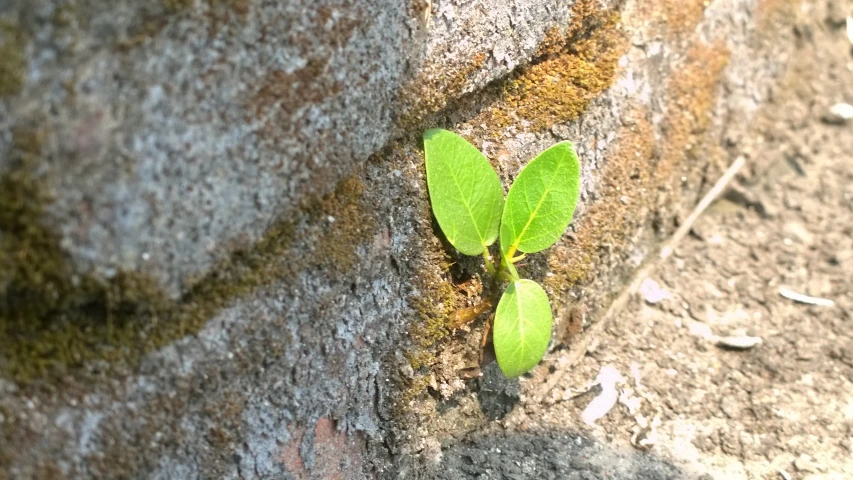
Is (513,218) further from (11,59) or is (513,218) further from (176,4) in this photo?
(11,59)

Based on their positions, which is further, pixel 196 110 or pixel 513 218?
pixel 513 218

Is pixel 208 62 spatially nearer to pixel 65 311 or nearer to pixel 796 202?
pixel 65 311

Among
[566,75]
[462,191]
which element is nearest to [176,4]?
[462,191]

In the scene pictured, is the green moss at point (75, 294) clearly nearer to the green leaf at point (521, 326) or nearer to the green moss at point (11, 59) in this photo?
the green moss at point (11, 59)

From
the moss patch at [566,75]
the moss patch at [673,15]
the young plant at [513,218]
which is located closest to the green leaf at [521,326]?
the young plant at [513,218]

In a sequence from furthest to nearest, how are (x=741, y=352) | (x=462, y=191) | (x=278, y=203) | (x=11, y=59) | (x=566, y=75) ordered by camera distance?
1. (x=741, y=352)
2. (x=566, y=75)
3. (x=462, y=191)
4. (x=278, y=203)
5. (x=11, y=59)

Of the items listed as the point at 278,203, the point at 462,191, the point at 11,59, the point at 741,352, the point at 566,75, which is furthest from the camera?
the point at 741,352
